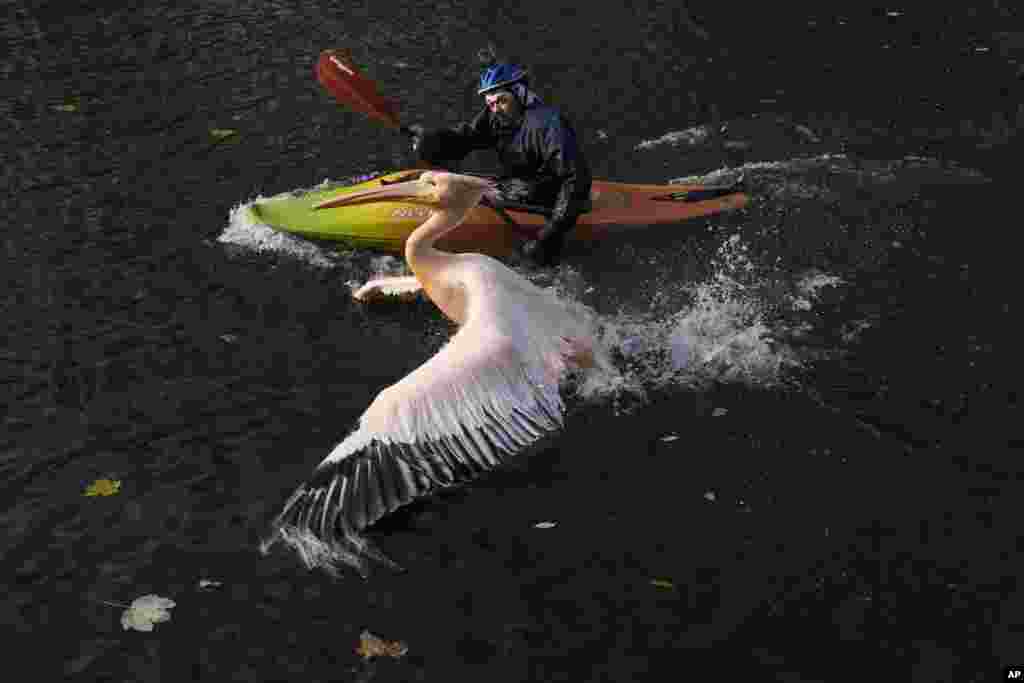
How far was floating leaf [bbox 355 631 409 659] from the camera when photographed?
15.7 feet

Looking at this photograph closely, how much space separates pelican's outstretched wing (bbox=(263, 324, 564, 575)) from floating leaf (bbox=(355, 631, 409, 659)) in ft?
1.45

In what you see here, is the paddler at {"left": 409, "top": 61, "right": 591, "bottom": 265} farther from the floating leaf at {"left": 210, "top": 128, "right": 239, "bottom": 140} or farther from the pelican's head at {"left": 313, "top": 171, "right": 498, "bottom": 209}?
the floating leaf at {"left": 210, "top": 128, "right": 239, "bottom": 140}

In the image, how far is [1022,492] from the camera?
5.59 meters

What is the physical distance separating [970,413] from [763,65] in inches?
244

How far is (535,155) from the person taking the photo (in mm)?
7895

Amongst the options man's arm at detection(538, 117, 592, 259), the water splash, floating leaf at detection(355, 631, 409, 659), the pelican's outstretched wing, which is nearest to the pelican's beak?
the pelican's outstretched wing

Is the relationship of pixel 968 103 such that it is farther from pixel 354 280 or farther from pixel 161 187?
pixel 161 187

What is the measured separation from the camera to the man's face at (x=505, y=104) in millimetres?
7953

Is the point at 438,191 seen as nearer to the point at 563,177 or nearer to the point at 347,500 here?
the point at 563,177

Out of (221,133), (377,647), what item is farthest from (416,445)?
(221,133)

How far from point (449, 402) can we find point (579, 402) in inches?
53.1

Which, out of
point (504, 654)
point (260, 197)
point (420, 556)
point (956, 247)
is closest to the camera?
point (504, 654)

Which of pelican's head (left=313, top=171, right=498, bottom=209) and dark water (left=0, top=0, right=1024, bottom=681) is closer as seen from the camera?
dark water (left=0, top=0, right=1024, bottom=681)

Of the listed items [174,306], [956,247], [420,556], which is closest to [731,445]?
[420,556]
